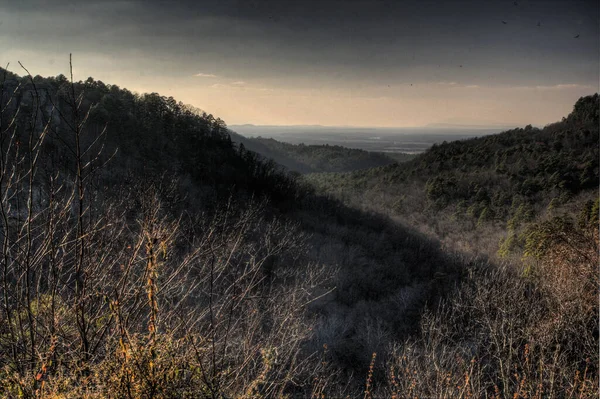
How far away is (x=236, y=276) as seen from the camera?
989cm

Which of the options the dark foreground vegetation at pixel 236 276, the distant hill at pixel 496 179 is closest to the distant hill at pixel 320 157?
the distant hill at pixel 496 179

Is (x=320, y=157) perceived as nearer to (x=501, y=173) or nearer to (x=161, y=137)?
(x=501, y=173)

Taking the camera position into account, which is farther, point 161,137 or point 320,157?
point 320,157

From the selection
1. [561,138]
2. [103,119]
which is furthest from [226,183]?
[561,138]

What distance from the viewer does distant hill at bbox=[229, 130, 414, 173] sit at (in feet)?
229

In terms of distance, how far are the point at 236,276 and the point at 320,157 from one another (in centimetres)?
6549

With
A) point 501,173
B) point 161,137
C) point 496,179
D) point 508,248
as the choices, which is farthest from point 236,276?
point 501,173

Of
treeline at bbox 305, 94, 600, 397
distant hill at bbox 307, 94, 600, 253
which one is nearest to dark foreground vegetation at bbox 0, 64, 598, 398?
treeline at bbox 305, 94, 600, 397

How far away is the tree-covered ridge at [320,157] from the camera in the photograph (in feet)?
229

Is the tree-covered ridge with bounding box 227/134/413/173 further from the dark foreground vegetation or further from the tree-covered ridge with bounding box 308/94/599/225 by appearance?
the dark foreground vegetation

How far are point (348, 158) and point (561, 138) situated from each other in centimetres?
4699

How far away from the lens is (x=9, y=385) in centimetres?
251

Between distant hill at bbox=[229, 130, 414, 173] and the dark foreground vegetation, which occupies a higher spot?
distant hill at bbox=[229, 130, 414, 173]

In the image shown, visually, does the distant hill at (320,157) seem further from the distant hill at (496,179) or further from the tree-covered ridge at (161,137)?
the tree-covered ridge at (161,137)
